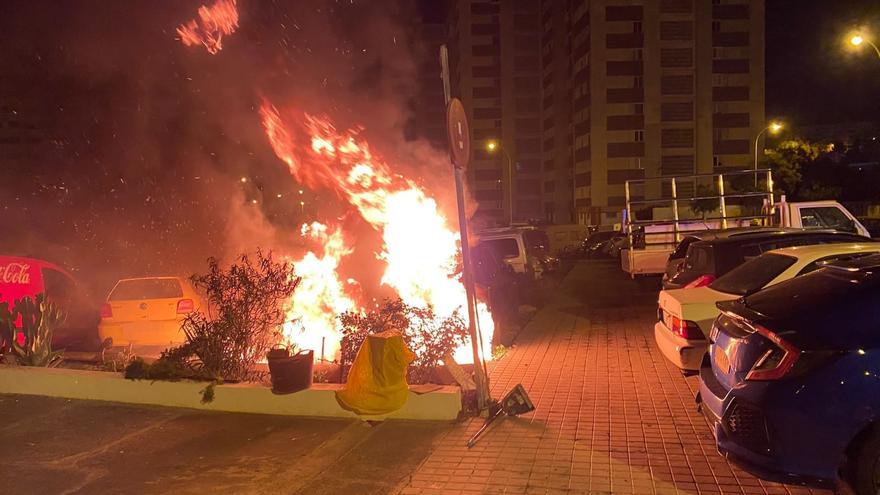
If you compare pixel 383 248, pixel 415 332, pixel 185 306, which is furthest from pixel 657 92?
pixel 415 332

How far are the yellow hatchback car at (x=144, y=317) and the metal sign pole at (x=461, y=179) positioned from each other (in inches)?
Result: 208

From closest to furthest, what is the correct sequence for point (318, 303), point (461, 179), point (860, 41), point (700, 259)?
point (461, 179) → point (700, 259) → point (318, 303) → point (860, 41)

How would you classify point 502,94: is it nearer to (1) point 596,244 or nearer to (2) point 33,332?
(1) point 596,244

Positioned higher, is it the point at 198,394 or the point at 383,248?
the point at 383,248

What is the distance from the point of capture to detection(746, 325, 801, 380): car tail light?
11.9ft

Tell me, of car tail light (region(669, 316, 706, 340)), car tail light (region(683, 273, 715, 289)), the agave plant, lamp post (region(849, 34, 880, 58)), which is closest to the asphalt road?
the agave plant

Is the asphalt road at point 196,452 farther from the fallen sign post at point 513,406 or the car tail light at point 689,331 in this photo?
the car tail light at point 689,331

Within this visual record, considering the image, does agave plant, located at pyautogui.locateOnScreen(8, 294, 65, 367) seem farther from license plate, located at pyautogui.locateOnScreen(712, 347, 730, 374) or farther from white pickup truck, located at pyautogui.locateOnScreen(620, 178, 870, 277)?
white pickup truck, located at pyautogui.locateOnScreen(620, 178, 870, 277)

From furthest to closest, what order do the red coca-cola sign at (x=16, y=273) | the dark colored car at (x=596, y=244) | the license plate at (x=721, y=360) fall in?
the dark colored car at (x=596, y=244) → the red coca-cola sign at (x=16, y=273) → the license plate at (x=721, y=360)

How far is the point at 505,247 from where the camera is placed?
14141mm

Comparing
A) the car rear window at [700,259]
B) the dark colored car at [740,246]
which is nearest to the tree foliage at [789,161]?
the dark colored car at [740,246]

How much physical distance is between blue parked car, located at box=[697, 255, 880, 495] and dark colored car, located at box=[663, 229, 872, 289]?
14.0 feet

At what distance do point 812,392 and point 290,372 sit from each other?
14.8 ft

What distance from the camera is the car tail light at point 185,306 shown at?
9258 mm
